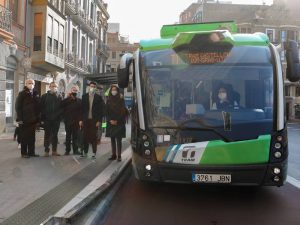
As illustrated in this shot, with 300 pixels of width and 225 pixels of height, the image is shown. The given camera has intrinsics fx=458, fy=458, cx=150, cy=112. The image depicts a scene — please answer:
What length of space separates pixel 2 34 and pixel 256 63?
13788 millimetres

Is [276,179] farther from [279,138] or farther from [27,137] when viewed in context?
[27,137]

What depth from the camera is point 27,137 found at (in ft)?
35.3

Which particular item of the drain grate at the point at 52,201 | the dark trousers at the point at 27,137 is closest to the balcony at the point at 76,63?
the dark trousers at the point at 27,137

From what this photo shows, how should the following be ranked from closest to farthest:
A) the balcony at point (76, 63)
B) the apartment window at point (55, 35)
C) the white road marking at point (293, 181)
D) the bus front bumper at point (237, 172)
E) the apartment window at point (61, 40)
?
the bus front bumper at point (237, 172) → the white road marking at point (293, 181) → the apartment window at point (55, 35) → the apartment window at point (61, 40) → the balcony at point (76, 63)

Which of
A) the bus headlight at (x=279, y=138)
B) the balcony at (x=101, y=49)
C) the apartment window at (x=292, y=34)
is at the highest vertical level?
the apartment window at (x=292, y=34)

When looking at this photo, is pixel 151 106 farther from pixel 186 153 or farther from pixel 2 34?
pixel 2 34

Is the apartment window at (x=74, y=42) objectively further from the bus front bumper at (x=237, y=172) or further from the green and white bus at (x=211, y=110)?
the bus front bumper at (x=237, y=172)

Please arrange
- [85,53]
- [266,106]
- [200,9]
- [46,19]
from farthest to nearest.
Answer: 1. [200,9]
2. [85,53]
3. [46,19]
4. [266,106]

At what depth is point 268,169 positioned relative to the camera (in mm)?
6738

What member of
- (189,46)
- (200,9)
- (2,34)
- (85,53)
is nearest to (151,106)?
(189,46)

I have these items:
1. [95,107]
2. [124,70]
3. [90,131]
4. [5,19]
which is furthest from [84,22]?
[124,70]

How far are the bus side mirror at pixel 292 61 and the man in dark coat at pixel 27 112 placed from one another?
6.00m

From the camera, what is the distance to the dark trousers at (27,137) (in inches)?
422

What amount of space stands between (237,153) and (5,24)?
14822mm
